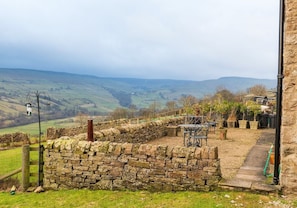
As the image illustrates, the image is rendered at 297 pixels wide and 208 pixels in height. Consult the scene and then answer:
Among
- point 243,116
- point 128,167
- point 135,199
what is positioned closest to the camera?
point 135,199

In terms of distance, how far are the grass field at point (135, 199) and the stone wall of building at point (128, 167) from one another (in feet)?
0.71

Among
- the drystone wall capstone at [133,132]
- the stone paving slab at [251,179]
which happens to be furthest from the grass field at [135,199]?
the drystone wall capstone at [133,132]

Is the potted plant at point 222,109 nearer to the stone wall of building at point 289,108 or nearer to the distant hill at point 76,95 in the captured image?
the distant hill at point 76,95

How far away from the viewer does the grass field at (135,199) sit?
482 cm

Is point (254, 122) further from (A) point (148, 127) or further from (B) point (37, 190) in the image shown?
(B) point (37, 190)

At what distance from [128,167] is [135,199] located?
2.71 feet

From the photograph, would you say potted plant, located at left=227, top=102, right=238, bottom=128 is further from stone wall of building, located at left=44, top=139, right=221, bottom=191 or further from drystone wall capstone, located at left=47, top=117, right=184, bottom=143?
stone wall of building, located at left=44, top=139, right=221, bottom=191

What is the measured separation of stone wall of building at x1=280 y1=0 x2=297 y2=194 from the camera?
5.01 meters

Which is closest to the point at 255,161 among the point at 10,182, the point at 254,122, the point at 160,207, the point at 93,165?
the point at 160,207

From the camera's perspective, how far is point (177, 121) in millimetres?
15250

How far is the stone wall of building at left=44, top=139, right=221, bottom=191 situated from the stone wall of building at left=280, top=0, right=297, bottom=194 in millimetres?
1239

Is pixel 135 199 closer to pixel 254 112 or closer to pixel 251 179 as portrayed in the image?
pixel 251 179

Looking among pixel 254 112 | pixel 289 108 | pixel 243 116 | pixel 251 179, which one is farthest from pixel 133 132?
pixel 254 112

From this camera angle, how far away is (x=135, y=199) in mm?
5438
